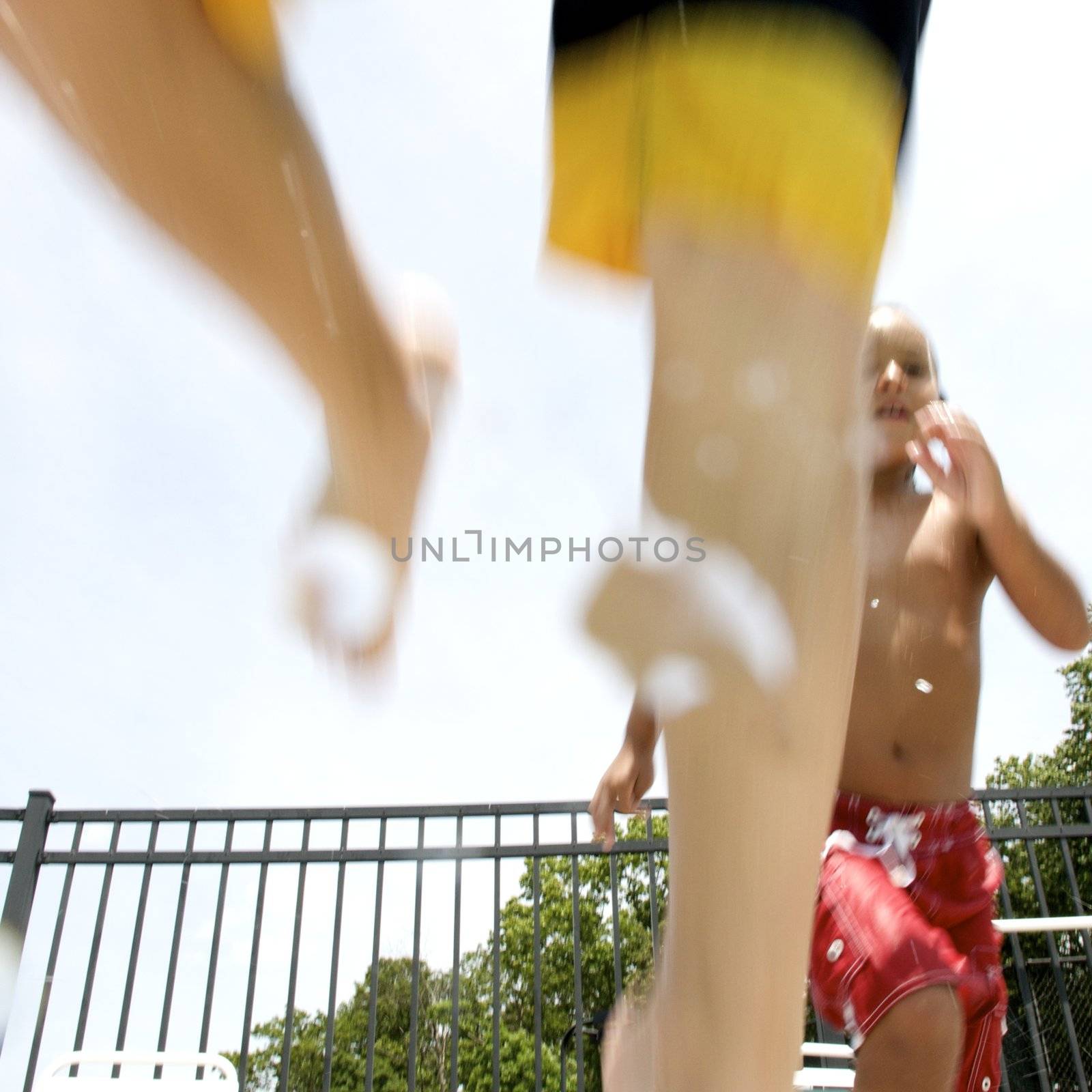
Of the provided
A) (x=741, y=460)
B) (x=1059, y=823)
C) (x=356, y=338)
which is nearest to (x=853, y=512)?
(x=741, y=460)

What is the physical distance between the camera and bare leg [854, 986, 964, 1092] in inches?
53.2

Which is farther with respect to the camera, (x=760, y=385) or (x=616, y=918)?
(x=616, y=918)

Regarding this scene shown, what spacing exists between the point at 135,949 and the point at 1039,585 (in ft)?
12.1

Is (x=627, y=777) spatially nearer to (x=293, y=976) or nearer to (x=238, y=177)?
(x=238, y=177)

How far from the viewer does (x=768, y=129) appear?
0.63 meters

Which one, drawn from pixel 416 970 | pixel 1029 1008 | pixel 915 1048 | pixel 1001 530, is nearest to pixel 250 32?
pixel 1001 530

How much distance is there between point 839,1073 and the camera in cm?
240

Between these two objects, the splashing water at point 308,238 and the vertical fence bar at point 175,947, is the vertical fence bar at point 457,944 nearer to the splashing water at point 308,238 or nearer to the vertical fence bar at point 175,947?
the vertical fence bar at point 175,947

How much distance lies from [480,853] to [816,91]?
3663mm

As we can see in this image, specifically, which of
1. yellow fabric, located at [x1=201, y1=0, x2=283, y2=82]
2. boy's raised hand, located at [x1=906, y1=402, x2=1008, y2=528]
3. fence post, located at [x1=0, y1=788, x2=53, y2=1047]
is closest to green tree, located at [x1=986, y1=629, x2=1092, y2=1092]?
boy's raised hand, located at [x1=906, y1=402, x2=1008, y2=528]

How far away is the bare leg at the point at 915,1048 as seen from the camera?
4.43ft

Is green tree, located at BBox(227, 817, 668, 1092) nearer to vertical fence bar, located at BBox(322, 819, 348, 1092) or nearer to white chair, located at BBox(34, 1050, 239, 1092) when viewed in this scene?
vertical fence bar, located at BBox(322, 819, 348, 1092)

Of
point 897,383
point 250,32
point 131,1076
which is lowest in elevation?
point 131,1076

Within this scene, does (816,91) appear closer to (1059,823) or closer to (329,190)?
(329,190)
